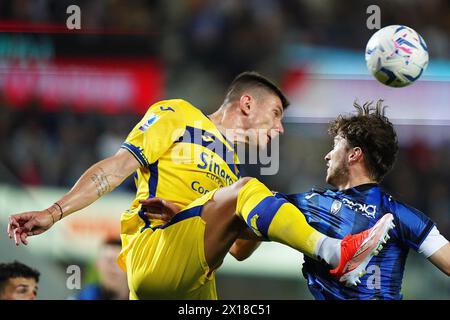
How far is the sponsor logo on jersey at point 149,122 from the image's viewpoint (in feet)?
17.6

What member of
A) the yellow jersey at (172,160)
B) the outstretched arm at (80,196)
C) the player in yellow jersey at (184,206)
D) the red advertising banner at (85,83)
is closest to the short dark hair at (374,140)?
the player in yellow jersey at (184,206)

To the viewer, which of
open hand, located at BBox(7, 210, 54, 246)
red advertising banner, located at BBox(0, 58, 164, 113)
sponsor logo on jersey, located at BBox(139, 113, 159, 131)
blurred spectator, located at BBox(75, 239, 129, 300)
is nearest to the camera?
open hand, located at BBox(7, 210, 54, 246)

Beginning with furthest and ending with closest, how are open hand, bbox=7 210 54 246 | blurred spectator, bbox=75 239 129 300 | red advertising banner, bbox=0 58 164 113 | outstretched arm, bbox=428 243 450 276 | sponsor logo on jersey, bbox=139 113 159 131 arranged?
red advertising banner, bbox=0 58 164 113 → blurred spectator, bbox=75 239 129 300 → sponsor logo on jersey, bbox=139 113 159 131 → outstretched arm, bbox=428 243 450 276 → open hand, bbox=7 210 54 246

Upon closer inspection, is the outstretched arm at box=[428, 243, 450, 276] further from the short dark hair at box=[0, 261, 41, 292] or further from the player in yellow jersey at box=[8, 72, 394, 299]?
the short dark hair at box=[0, 261, 41, 292]

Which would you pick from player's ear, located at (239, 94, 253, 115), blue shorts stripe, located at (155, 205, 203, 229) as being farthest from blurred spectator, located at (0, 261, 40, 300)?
player's ear, located at (239, 94, 253, 115)

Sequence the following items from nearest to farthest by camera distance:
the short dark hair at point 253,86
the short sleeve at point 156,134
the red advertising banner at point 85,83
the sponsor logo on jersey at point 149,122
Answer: the short sleeve at point 156,134 → the sponsor logo on jersey at point 149,122 → the short dark hair at point 253,86 → the red advertising banner at point 85,83

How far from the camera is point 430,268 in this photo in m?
7.77

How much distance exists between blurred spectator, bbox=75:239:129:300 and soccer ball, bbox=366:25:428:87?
3.23 metres

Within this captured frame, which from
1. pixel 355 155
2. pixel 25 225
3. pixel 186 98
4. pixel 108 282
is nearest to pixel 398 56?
pixel 355 155

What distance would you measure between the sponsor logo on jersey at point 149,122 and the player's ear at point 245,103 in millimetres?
802

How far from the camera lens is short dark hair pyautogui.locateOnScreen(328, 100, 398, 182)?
521 cm

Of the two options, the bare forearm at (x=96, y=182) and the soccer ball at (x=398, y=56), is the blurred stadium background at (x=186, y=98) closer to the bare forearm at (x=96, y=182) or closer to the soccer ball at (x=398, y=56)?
the soccer ball at (x=398, y=56)

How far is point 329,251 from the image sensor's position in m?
4.35

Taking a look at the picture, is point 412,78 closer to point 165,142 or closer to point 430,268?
point 165,142
